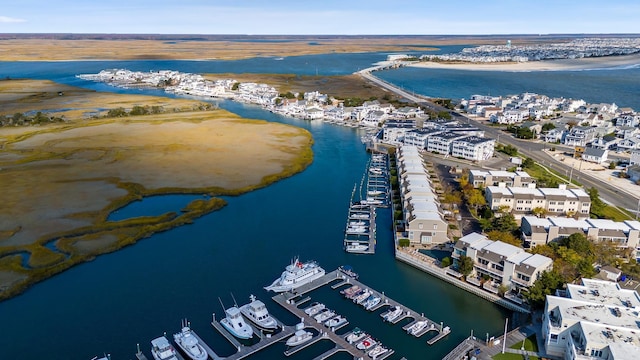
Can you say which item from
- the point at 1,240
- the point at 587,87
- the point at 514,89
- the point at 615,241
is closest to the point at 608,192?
the point at 615,241

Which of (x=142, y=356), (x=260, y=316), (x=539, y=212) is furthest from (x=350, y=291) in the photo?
(x=539, y=212)

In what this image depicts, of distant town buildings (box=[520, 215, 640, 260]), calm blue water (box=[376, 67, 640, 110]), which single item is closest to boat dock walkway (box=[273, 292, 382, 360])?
distant town buildings (box=[520, 215, 640, 260])

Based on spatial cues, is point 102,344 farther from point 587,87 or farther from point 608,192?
point 587,87

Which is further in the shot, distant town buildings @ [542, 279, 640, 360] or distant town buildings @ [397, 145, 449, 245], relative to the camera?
distant town buildings @ [397, 145, 449, 245]

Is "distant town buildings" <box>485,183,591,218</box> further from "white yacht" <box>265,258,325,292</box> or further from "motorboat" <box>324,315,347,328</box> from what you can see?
"motorboat" <box>324,315,347,328</box>

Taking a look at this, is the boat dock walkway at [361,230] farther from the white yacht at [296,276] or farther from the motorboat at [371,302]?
the motorboat at [371,302]

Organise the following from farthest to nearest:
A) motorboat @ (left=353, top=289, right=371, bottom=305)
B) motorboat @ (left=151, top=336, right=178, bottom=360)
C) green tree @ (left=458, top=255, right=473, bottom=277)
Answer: green tree @ (left=458, top=255, right=473, bottom=277) → motorboat @ (left=353, top=289, right=371, bottom=305) → motorboat @ (left=151, top=336, right=178, bottom=360)

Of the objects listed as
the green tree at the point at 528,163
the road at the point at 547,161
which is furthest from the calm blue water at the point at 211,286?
the road at the point at 547,161
